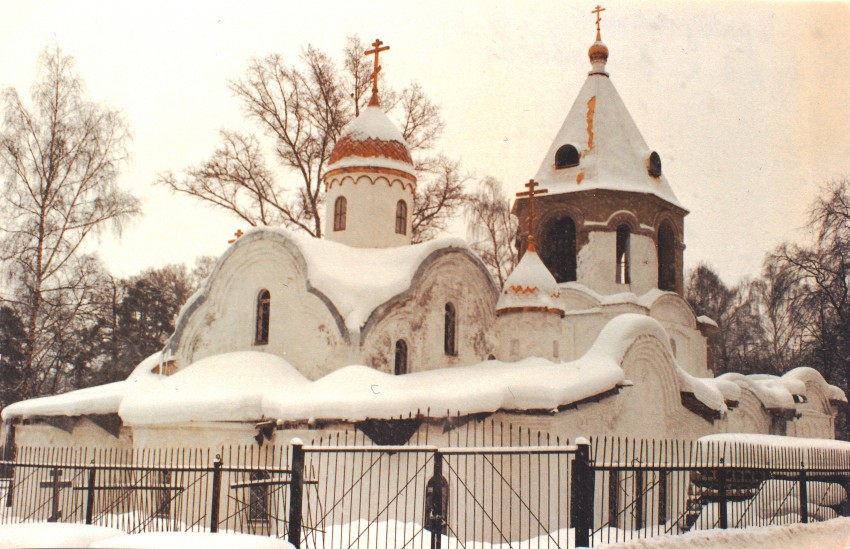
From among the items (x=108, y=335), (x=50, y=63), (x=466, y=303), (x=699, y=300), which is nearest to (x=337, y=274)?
(x=466, y=303)

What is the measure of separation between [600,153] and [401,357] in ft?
29.1

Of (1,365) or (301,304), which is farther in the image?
(1,365)

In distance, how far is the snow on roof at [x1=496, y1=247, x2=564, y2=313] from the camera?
14.9 m

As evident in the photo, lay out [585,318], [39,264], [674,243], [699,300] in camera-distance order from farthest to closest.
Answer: [699,300], [674,243], [585,318], [39,264]

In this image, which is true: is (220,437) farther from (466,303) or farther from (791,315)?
(791,315)

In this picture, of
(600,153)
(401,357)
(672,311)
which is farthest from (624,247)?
(401,357)

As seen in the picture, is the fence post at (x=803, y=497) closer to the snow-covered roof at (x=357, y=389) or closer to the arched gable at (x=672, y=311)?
the snow-covered roof at (x=357, y=389)

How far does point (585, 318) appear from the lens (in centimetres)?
1964

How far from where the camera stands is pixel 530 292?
15.0m

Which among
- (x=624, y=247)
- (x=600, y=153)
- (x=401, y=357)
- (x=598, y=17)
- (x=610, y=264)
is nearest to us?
(x=401, y=357)

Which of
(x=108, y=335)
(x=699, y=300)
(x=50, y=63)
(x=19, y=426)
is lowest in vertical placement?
(x=19, y=426)

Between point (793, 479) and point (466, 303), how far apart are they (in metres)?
7.23

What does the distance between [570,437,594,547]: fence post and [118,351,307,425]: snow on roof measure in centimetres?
628

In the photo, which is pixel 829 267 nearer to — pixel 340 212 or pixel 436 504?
pixel 340 212
